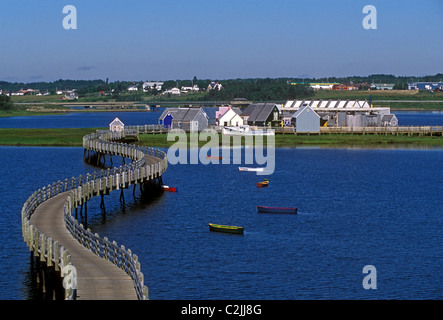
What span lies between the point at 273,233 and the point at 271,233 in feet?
0.54

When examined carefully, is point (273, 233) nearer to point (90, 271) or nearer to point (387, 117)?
point (90, 271)

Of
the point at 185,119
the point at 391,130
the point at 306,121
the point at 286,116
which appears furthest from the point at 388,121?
the point at 185,119

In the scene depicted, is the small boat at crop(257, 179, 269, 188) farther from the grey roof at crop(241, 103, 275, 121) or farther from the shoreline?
the grey roof at crop(241, 103, 275, 121)

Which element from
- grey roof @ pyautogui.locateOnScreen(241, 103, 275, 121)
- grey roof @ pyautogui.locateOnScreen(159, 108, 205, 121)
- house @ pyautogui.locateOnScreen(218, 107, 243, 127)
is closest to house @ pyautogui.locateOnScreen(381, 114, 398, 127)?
grey roof @ pyautogui.locateOnScreen(241, 103, 275, 121)

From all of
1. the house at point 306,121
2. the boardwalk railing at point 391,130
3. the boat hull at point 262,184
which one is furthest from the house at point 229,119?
the boat hull at point 262,184

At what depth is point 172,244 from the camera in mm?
56031

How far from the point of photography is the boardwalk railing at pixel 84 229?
3884 cm

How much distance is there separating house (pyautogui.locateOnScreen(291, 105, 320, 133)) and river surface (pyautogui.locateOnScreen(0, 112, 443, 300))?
52.3 meters

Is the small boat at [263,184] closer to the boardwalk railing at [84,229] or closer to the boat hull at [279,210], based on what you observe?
the boardwalk railing at [84,229]

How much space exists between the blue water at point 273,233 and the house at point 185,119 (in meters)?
53.0

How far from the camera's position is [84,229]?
5384 centimetres

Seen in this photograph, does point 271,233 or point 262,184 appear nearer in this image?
point 271,233
